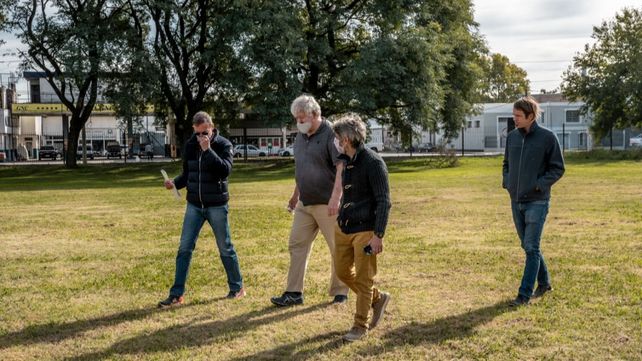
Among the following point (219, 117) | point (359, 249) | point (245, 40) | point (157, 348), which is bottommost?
point (157, 348)

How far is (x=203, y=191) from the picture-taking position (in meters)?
7.38

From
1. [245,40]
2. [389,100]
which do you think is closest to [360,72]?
[389,100]

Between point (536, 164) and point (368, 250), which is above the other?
point (536, 164)

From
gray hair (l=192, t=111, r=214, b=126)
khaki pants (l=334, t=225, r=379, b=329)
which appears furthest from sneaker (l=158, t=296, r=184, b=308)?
khaki pants (l=334, t=225, r=379, b=329)

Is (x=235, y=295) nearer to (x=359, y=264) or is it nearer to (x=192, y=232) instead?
(x=192, y=232)

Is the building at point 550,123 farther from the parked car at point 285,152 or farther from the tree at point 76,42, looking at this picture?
the tree at point 76,42

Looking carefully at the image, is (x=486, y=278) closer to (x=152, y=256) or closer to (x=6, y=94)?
(x=152, y=256)

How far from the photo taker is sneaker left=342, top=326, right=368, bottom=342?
238 inches

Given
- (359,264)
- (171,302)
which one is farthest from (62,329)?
(359,264)

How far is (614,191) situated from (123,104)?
875 inches

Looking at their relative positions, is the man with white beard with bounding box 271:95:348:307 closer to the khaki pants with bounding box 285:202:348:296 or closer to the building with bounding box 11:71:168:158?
the khaki pants with bounding box 285:202:348:296

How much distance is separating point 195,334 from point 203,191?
1.56m

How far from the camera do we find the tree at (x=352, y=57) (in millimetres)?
33281

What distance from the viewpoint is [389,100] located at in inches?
1409
